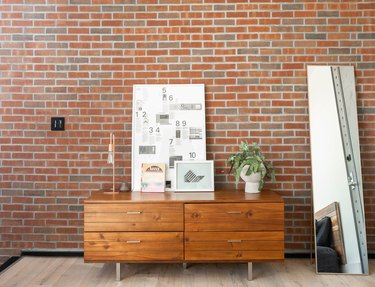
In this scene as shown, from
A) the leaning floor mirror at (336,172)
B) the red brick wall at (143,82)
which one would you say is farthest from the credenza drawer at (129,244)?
the leaning floor mirror at (336,172)

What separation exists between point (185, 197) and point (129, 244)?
540 millimetres

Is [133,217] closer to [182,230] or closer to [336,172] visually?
[182,230]

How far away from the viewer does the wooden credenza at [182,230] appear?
2854mm

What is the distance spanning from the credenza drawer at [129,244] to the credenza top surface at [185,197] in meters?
0.25

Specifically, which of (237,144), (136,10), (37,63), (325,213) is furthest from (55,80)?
(325,213)

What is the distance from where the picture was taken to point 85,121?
11.2 ft

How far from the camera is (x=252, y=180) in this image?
312cm

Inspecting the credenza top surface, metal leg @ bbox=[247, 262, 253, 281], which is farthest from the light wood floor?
the credenza top surface

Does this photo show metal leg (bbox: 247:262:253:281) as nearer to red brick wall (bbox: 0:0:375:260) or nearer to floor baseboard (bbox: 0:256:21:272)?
red brick wall (bbox: 0:0:375:260)

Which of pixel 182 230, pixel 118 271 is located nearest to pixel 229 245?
pixel 182 230

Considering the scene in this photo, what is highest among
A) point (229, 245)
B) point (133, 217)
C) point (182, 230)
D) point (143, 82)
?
point (143, 82)

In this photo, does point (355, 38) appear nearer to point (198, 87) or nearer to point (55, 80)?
point (198, 87)

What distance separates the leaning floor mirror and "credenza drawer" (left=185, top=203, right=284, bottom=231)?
1.68ft

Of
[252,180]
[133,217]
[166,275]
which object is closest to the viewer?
[133,217]
